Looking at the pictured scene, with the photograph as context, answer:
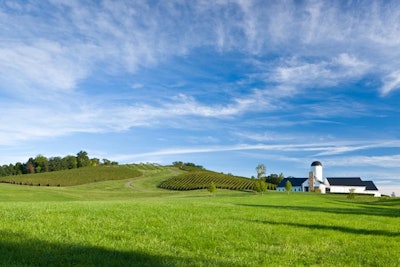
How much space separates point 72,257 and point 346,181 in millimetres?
176028

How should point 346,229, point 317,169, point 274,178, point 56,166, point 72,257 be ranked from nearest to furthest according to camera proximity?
point 72,257, point 346,229, point 317,169, point 274,178, point 56,166

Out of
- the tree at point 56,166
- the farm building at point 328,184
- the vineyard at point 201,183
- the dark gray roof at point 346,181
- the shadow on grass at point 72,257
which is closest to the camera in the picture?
the shadow on grass at point 72,257

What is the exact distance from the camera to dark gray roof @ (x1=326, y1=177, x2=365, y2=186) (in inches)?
6550

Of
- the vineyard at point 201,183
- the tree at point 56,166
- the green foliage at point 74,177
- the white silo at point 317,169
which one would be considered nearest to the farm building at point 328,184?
the white silo at point 317,169

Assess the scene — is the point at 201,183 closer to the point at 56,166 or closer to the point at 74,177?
the point at 74,177

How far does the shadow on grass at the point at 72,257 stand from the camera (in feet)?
26.5

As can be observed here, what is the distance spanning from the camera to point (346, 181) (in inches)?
6629

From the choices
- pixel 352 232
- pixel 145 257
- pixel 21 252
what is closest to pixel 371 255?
pixel 352 232

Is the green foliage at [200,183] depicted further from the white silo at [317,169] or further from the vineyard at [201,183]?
the white silo at [317,169]

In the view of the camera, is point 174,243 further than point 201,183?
No

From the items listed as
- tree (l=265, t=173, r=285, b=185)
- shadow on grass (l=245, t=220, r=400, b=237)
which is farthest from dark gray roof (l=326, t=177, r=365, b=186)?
shadow on grass (l=245, t=220, r=400, b=237)

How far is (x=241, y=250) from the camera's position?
10586mm

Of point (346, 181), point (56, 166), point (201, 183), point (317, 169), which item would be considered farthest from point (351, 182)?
point (56, 166)

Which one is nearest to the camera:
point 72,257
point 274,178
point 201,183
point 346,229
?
point 72,257
